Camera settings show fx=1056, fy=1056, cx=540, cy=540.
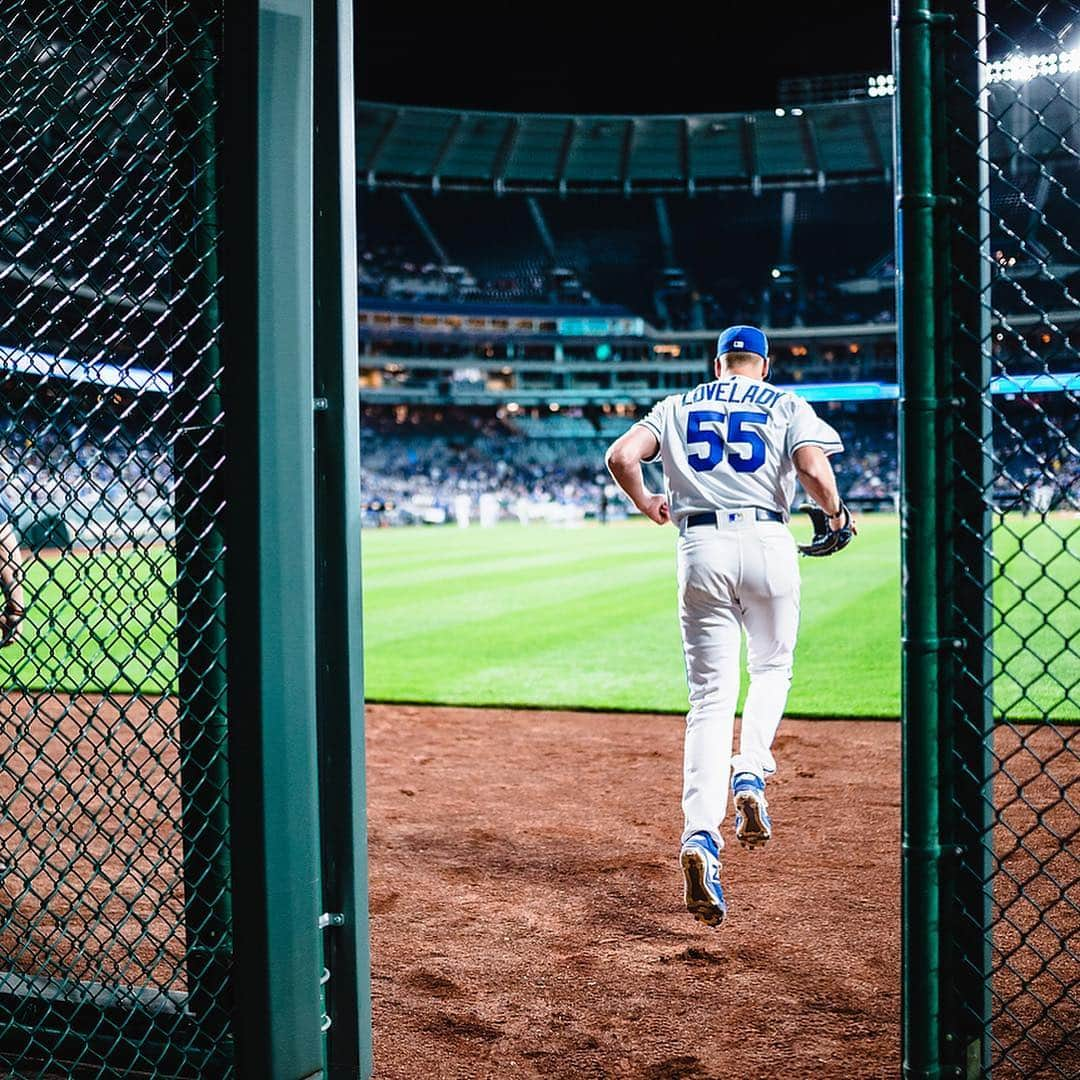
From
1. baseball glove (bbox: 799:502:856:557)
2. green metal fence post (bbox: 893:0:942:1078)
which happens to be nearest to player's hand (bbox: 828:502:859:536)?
baseball glove (bbox: 799:502:856:557)

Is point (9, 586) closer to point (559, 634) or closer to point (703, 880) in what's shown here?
point (703, 880)

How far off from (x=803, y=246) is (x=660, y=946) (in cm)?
6245

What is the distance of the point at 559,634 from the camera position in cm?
1212

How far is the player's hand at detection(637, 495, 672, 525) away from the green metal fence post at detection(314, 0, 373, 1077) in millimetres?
2156

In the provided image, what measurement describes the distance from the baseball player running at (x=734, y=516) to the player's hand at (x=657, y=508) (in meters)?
0.13

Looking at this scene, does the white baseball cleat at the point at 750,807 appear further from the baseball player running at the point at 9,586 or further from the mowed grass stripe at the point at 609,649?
the mowed grass stripe at the point at 609,649

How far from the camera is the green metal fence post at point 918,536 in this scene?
7.86 ft

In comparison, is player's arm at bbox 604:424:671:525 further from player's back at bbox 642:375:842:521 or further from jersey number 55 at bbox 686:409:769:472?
jersey number 55 at bbox 686:409:769:472

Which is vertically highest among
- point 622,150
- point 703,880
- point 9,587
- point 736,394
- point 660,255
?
point 622,150

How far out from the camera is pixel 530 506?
49719 mm

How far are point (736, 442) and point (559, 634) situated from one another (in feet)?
25.8

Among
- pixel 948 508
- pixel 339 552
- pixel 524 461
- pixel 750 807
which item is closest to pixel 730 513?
pixel 750 807

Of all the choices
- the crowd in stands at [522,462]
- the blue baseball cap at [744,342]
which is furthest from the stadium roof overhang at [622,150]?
the blue baseball cap at [744,342]

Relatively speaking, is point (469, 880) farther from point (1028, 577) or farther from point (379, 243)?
point (379, 243)
